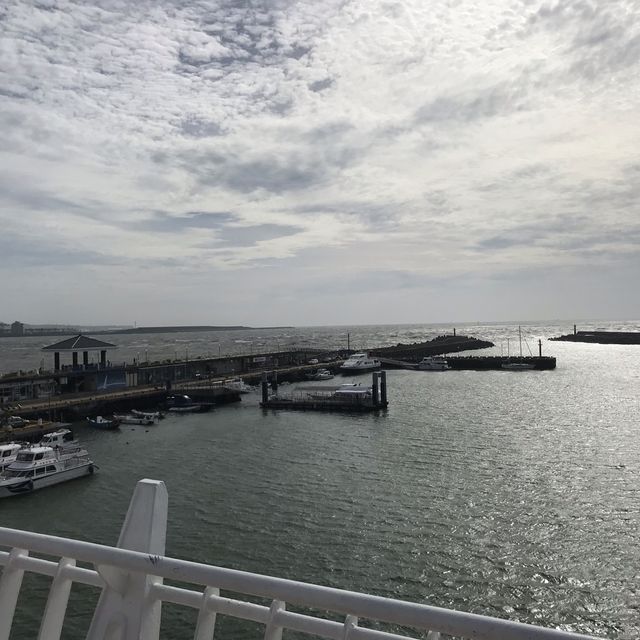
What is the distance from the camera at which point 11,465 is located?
26.5 metres

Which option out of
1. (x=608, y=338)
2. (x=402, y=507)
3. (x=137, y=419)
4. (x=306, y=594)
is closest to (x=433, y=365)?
(x=137, y=419)

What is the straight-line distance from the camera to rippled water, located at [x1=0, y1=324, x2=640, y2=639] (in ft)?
49.3

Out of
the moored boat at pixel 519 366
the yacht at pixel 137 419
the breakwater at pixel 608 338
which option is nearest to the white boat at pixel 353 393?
the yacht at pixel 137 419

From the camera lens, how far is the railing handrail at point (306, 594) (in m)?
2.38

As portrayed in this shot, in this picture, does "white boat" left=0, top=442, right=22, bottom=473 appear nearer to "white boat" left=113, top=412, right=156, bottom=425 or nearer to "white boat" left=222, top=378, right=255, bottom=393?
"white boat" left=113, top=412, right=156, bottom=425

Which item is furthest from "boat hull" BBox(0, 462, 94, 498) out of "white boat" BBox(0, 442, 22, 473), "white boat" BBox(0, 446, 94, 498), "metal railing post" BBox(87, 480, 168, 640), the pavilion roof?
the pavilion roof

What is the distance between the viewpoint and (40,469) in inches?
1040

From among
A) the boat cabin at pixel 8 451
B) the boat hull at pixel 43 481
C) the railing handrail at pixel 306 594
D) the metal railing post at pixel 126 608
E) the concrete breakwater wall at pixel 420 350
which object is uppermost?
the railing handrail at pixel 306 594

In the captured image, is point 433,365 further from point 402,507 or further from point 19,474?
point 19,474

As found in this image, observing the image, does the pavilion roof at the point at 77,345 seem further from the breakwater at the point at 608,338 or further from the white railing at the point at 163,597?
the breakwater at the point at 608,338

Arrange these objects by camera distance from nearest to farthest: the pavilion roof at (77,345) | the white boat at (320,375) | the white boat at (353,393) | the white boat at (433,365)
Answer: the white boat at (353,393), the pavilion roof at (77,345), the white boat at (320,375), the white boat at (433,365)

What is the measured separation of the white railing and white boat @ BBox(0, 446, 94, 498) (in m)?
25.7

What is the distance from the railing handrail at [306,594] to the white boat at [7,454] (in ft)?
95.3

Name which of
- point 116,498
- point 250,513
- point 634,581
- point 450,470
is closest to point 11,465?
point 116,498
